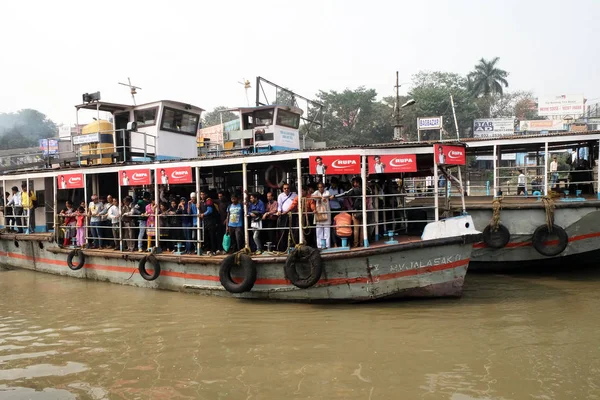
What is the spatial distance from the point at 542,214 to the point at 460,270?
11.1ft

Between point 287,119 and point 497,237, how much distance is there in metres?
7.64

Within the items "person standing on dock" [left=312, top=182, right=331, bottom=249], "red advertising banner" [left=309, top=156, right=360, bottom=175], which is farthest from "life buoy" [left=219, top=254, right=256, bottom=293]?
"red advertising banner" [left=309, top=156, right=360, bottom=175]

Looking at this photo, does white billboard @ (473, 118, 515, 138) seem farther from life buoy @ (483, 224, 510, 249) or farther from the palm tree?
life buoy @ (483, 224, 510, 249)

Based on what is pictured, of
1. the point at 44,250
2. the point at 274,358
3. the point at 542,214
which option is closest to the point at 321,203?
the point at 274,358

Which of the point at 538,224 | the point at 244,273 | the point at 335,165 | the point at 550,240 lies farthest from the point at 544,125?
the point at 244,273

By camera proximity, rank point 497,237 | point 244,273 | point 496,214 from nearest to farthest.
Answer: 1. point 244,273
2. point 496,214
3. point 497,237

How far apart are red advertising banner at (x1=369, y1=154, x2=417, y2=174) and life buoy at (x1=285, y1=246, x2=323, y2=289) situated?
1.68 m

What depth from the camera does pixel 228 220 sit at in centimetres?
934

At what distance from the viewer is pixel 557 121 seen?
1617 inches

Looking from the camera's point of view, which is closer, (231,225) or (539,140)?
(231,225)

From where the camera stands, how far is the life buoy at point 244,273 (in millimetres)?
8461

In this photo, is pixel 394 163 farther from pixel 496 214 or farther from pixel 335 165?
pixel 496 214

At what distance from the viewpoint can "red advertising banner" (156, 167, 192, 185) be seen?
9.69m

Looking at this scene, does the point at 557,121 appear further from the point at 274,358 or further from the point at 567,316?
the point at 274,358
